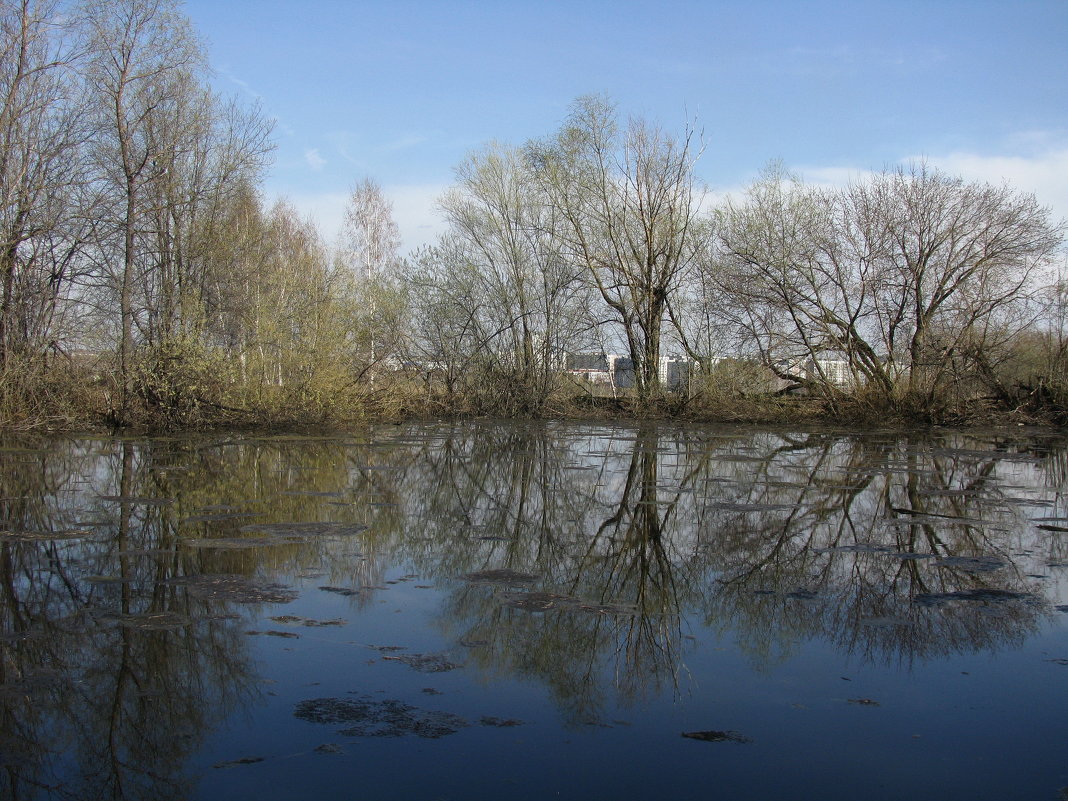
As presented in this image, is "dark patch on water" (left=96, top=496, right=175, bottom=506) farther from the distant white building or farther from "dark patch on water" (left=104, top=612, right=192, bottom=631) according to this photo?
the distant white building

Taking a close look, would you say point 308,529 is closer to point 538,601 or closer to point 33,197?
point 538,601

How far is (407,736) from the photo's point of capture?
3.32m

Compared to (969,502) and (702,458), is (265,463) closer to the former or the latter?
(702,458)

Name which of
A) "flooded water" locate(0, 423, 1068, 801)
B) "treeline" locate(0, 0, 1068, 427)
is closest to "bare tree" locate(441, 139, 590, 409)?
"treeline" locate(0, 0, 1068, 427)

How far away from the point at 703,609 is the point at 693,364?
1908 centimetres

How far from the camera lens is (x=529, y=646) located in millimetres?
4387

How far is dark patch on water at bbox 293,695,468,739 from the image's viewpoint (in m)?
3.37

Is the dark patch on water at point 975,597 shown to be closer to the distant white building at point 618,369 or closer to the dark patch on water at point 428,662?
the dark patch on water at point 428,662

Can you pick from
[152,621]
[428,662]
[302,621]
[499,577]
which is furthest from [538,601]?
[152,621]

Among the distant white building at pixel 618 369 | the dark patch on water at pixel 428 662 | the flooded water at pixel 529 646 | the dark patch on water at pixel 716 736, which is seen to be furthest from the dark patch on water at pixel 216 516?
the distant white building at pixel 618 369

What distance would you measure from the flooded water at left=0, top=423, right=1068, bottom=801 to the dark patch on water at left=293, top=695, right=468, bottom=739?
16mm

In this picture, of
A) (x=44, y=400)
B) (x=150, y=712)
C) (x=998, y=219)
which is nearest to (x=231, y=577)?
(x=150, y=712)

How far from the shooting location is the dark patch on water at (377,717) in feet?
11.1

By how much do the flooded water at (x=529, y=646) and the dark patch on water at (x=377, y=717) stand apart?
0.05 ft
